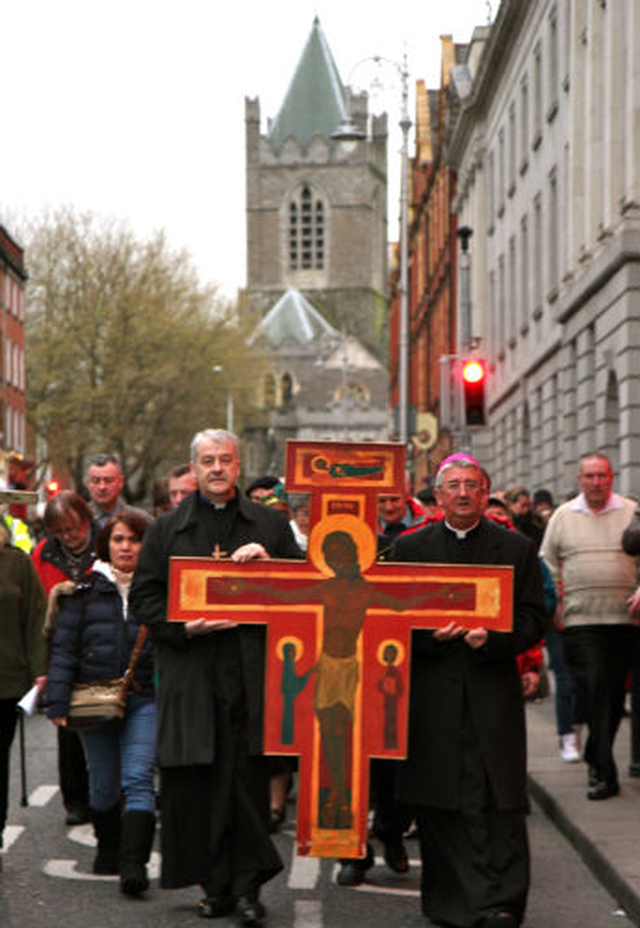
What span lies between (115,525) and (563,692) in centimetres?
439

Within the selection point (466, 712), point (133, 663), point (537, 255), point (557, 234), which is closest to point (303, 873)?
point (133, 663)

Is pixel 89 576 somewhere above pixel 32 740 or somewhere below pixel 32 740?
above

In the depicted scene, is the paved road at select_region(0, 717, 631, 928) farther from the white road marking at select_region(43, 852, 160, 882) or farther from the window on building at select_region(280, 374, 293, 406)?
the window on building at select_region(280, 374, 293, 406)

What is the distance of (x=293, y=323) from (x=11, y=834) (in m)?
127

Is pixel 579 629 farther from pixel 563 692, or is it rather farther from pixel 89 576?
pixel 89 576

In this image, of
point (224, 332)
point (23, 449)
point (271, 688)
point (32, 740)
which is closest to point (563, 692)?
point (32, 740)

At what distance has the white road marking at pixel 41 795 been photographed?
10539 mm

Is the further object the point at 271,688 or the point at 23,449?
the point at 23,449

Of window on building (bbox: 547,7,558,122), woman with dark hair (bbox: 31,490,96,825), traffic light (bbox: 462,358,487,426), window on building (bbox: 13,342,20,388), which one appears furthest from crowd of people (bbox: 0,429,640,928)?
window on building (bbox: 13,342,20,388)

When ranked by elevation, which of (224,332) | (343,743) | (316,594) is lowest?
(343,743)

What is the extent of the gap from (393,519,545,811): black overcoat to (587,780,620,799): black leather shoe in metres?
2.90

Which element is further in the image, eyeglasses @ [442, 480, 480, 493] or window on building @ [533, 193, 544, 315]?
window on building @ [533, 193, 544, 315]

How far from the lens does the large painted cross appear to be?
7.16 meters

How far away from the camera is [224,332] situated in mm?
66562
